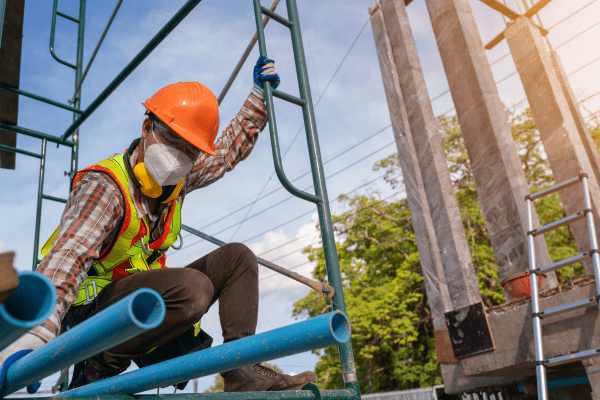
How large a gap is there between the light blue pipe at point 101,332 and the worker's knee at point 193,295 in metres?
0.87

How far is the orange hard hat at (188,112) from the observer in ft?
6.17

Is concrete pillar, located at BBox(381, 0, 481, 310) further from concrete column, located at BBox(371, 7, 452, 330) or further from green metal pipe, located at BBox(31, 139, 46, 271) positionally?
green metal pipe, located at BBox(31, 139, 46, 271)

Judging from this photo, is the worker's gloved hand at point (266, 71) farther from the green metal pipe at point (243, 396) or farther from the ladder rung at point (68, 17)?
the ladder rung at point (68, 17)

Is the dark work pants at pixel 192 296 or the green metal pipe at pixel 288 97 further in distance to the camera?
the green metal pipe at pixel 288 97

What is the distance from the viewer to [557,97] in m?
6.38

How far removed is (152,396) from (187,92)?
1289mm

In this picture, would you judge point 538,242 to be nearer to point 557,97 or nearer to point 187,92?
point 557,97

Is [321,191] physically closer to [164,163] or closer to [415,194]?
[164,163]

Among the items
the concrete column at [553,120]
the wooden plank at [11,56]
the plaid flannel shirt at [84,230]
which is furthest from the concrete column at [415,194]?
the wooden plank at [11,56]

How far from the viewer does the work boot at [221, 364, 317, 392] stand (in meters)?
1.69

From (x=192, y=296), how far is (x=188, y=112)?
0.75m

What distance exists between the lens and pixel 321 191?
73.4 inches

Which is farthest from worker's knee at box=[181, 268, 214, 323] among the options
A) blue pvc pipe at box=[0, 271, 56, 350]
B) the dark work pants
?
blue pvc pipe at box=[0, 271, 56, 350]

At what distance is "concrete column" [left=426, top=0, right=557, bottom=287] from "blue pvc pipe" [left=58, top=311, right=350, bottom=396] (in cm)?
513
